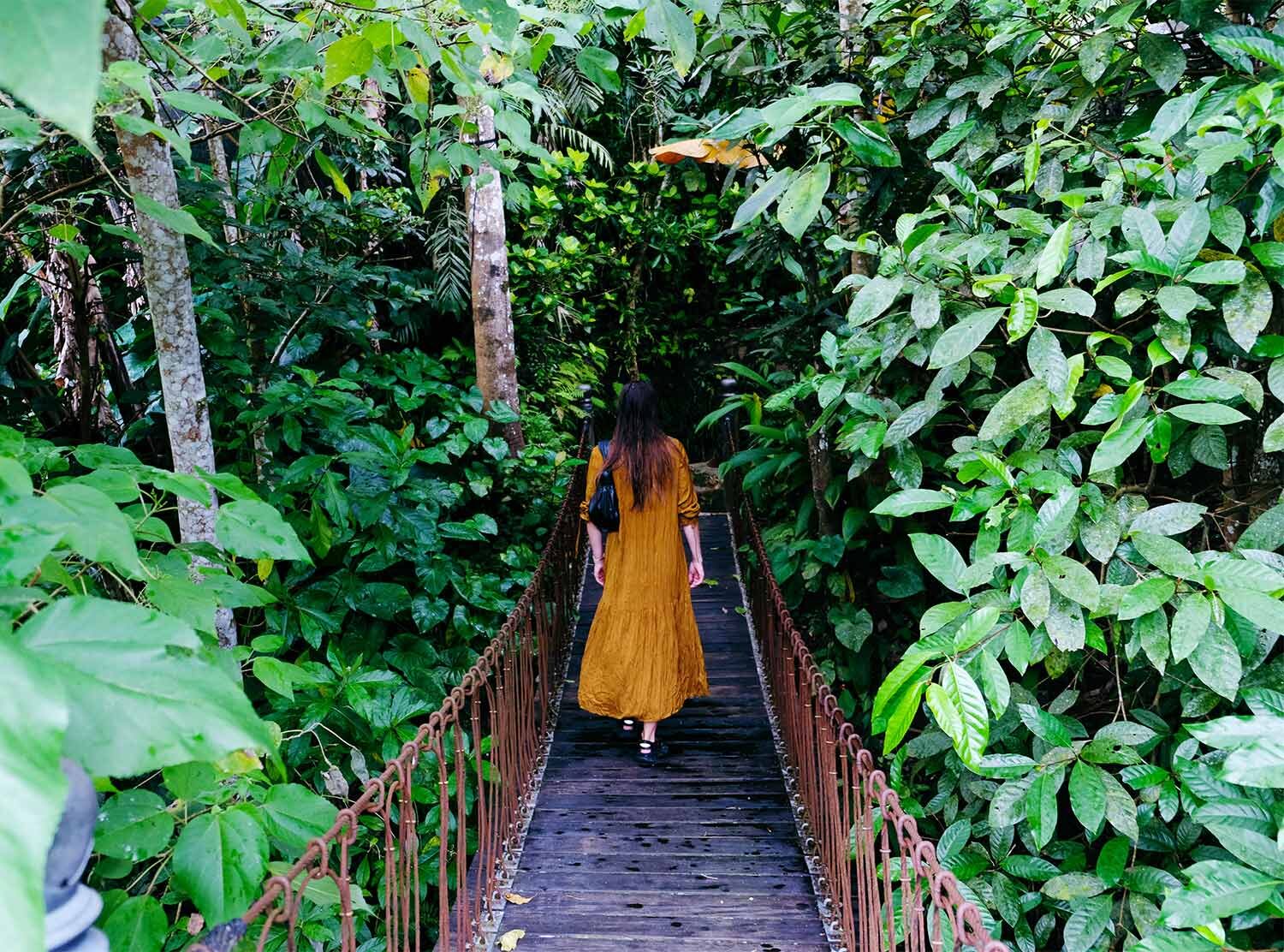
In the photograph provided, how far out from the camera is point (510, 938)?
2.73 metres

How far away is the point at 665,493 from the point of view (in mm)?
3859

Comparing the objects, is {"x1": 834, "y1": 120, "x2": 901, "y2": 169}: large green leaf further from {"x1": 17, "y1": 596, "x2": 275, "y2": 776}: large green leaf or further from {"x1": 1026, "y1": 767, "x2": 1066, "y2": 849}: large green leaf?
{"x1": 17, "y1": 596, "x2": 275, "y2": 776}: large green leaf

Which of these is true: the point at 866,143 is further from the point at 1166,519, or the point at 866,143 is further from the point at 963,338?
the point at 1166,519

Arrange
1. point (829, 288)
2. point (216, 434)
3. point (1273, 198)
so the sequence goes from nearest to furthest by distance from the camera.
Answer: point (1273, 198) < point (216, 434) < point (829, 288)

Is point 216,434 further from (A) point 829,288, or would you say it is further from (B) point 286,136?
(A) point 829,288

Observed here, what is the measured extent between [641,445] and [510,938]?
1.93m

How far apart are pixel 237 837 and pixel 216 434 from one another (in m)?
3.33

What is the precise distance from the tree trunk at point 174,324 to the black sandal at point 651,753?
6.71ft

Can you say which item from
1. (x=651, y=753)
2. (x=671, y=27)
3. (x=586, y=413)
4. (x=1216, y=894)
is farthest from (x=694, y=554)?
(x=586, y=413)

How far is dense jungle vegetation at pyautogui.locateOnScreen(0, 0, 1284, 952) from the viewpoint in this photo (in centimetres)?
127

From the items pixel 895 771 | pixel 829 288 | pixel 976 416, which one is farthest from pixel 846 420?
pixel 829 288

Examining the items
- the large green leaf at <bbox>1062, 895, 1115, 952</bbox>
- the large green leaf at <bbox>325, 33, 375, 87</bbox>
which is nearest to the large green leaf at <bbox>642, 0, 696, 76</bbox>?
the large green leaf at <bbox>325, 33, 375, 87</bbox>

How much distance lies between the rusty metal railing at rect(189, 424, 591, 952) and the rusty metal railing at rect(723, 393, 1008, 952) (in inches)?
41.4

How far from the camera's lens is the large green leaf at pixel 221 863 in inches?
47.8
